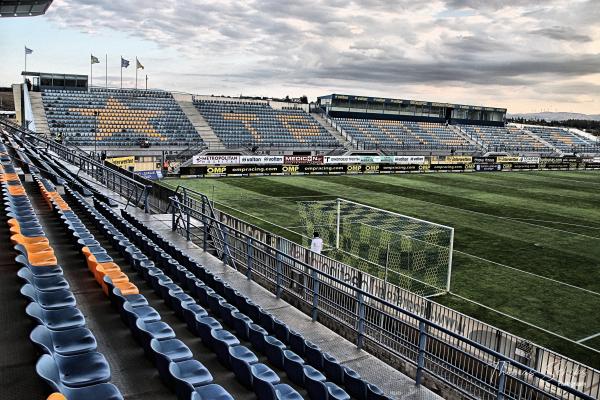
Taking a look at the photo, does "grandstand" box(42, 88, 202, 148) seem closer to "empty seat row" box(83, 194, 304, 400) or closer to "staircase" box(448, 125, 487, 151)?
"staircase" box(448, 125, 487, 151)

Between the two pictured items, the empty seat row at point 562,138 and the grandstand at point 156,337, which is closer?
the grandstand at point 156,337

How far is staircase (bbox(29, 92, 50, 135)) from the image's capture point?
48.8m

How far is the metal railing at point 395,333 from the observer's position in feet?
22.9

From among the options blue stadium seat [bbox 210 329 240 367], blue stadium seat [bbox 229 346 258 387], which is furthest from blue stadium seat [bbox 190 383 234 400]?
blue stadium seat [bbox 210 329 240 367]

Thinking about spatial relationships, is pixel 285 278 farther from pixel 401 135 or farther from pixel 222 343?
pixel 401 135

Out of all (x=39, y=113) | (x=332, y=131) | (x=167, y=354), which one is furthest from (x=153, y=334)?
(x=332, y=131)

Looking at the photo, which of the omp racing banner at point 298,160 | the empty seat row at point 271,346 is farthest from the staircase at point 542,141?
the empty seat row at point 271,346

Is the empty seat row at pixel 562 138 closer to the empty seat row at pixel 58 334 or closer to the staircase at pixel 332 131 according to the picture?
the staircase at pixel 332 131

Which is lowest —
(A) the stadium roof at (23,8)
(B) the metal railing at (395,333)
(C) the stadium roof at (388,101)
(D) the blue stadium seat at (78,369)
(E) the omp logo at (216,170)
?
(E) the omp logo at (216,170)

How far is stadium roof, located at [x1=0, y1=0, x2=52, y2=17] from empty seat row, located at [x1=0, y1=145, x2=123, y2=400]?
19.0m

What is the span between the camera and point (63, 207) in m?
13.3

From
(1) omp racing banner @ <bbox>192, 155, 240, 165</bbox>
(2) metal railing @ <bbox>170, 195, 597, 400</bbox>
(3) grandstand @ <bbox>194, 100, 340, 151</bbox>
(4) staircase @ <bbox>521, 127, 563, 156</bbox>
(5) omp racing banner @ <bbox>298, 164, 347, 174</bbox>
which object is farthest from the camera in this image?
(4) staircase @ <bbox>521, 127, 563, 156</bbox>

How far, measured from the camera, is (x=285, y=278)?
1116 centimetres

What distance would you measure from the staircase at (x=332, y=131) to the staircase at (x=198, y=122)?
15.8 metres
